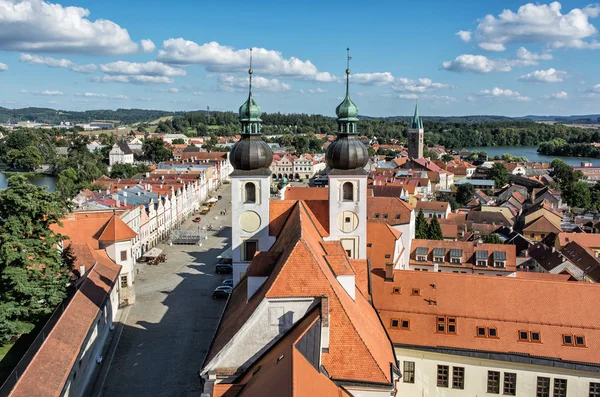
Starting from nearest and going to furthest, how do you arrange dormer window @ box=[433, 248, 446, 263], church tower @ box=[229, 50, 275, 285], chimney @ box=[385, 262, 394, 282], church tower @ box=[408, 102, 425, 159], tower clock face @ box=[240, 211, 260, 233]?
chimney @ box=[385, 262, 394, 282] < church tower @ box=[229, 50, 275, 285] < tower clock face @ box=[240, 211, 260, 233] < dormer window @ box=[433, 248, 446, 263] < church tower @ box=[408, 102, 425, 159]

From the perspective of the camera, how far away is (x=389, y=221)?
45844 millimetres

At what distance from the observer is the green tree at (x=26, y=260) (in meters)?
24.7

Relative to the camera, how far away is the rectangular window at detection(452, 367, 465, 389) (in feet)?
71.4

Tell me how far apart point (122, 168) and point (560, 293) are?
3538 inches

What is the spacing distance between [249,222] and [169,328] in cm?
1014

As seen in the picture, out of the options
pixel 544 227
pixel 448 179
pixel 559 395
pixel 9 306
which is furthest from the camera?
pixel 448 179

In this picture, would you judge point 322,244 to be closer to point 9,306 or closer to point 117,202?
point 9,306

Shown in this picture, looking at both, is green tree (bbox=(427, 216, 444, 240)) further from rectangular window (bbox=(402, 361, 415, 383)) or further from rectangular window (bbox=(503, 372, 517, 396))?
rectangular window (bbox=(503, 372, 517, 396))

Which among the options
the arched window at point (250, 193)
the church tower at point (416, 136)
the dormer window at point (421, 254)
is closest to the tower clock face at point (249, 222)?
the arched window at point (250, 193)

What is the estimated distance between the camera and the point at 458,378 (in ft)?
71.6

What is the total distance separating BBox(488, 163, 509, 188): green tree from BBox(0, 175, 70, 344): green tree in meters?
96.2

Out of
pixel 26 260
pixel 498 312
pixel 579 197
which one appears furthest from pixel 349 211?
pixel 579 197

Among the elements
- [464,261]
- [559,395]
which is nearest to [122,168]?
[464,261]

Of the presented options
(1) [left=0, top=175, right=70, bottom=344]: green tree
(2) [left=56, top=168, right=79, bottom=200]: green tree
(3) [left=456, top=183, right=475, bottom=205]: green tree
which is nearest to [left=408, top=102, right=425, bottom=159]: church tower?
(3) [left=456, top=183, right=475, bottom=205]: green tree
